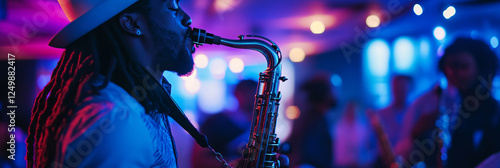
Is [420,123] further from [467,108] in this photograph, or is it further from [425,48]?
[425,48]

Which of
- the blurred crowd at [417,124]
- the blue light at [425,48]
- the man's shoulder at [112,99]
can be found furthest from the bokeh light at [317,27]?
the man's shoulder at [112,99]

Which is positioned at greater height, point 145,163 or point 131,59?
point 131,59

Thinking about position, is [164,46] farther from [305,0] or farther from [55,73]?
[305,0]

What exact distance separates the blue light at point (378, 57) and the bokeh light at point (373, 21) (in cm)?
49

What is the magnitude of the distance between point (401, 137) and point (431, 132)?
0.43 metres

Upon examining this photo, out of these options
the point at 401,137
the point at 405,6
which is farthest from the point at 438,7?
the point at 401,137

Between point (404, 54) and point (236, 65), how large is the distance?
3.07 metres

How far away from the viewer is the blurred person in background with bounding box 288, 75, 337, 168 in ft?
10.9

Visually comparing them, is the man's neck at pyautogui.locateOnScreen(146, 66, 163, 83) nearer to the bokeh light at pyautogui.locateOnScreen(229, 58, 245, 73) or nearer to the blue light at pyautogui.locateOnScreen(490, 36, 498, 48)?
the blue light at pyautogui.locateOnScreen(490, 36, 498, 48)

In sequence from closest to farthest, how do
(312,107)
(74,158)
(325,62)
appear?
(74,158)
(312,107)
(325,62)

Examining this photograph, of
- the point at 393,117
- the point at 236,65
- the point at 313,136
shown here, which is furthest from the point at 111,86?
the point at 236,65

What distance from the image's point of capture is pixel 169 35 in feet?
4.45

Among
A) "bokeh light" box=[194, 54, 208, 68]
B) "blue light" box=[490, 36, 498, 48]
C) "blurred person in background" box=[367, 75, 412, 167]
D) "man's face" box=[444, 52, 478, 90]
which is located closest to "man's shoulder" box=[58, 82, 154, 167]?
"man's face" box=[444, 52, 478, 90]

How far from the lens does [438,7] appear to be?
15.5 feet
